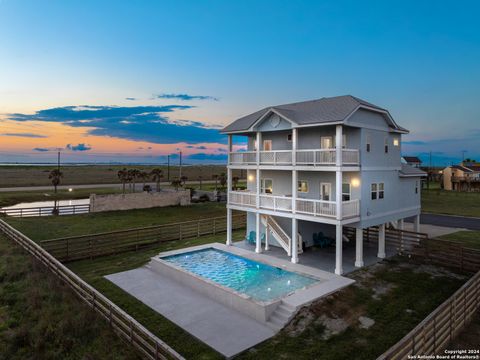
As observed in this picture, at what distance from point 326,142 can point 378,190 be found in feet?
13.4

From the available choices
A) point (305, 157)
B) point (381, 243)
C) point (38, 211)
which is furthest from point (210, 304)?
point (38, 211)

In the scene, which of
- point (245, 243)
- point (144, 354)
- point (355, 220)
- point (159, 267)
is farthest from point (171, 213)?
point (144, 354)

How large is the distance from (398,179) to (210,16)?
2070 centimetres

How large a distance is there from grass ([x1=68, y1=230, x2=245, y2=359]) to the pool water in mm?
2431

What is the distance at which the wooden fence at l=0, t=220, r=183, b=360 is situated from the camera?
7534mm

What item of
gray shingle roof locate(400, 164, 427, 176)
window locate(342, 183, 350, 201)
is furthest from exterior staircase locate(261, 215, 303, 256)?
gray shingle roof locate(400, 164, 427, 176)

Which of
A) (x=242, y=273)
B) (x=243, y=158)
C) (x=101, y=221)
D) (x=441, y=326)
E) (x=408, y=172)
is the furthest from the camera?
(x=101, y=221)

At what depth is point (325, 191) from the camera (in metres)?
17.8

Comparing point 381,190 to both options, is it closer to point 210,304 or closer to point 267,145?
point 267,145

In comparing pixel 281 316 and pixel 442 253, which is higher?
pixel 442 253

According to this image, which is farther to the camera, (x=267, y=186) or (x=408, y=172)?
(x=267, y=186)

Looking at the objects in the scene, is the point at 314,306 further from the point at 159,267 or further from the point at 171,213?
the point at 171,213

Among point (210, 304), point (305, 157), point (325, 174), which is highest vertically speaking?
point (305, 157)

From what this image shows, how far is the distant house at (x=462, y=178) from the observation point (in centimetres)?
6012
